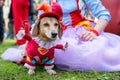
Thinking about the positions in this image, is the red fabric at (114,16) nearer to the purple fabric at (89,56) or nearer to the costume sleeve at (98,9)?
the costume sleeve at (98,9)

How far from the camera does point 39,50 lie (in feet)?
11.8

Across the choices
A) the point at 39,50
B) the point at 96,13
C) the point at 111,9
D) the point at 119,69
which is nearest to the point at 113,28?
the point at 111,9

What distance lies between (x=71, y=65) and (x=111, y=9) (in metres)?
1.41

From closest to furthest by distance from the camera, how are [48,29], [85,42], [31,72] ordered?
[48,29], [31,72], [85,42]

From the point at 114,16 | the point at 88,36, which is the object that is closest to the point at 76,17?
the point at 88,36

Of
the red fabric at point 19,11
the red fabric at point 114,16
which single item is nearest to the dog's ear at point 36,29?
the red fabric at point 114,16

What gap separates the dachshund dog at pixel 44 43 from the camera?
3.44 metres

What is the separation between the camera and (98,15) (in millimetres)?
4078

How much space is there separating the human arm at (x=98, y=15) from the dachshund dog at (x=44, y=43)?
0.26m

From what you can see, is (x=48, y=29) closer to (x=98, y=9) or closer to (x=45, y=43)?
(x=45, y=43)

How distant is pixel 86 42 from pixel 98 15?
413mm

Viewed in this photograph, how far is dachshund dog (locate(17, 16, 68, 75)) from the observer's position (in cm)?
344

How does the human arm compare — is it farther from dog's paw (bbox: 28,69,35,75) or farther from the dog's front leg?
dog's paw (bbox: 28,69,35,75)

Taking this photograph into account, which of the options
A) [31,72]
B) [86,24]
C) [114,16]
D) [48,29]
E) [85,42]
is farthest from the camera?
[114,16]
